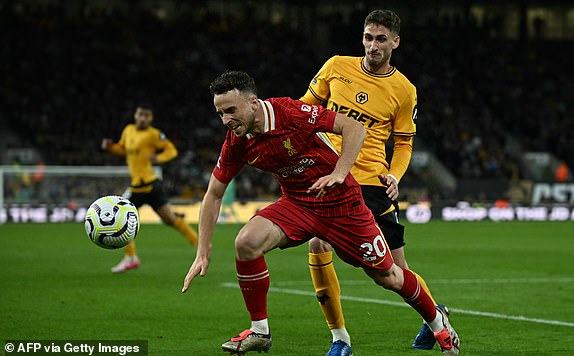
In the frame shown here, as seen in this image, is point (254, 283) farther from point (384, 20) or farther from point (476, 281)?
point (476, 281)

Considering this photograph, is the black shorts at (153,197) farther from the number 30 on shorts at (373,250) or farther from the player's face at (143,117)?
the number 30 on shorts at (373,250)

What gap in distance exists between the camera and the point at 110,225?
26.3 ft

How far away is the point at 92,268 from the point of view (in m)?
14.7

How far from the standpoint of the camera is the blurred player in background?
623cm

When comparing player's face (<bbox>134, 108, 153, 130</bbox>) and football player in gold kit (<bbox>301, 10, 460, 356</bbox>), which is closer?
football player in gold kit (<bbox>301, 10, 460, 356</bbox>)

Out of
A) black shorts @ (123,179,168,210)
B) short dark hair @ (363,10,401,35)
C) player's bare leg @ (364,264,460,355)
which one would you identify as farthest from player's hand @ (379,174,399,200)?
black shorts @ (123,179,168,210)

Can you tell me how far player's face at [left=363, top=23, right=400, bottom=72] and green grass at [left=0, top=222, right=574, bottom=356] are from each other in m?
2.14

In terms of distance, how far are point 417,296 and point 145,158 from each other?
9.00m

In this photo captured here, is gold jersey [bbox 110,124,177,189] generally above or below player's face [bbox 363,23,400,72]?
below

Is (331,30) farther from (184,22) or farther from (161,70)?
(161,70)

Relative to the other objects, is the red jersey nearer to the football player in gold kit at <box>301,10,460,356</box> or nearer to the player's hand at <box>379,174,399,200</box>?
the player's hand at <box>379,174,399,200</box>

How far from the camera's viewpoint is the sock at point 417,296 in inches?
266

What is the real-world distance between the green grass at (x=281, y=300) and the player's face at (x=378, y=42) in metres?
2.14

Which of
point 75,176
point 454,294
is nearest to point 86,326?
point 454,294
